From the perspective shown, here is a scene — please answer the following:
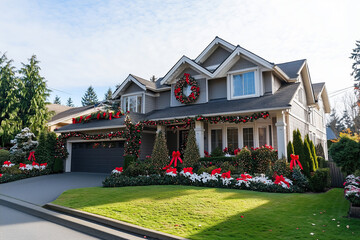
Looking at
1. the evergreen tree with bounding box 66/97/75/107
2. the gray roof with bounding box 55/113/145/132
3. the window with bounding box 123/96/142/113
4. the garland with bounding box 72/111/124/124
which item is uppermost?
the evergreen tree with bounding box 66/97/75/107

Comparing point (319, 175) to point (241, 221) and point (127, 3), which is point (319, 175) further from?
point (127, 3)

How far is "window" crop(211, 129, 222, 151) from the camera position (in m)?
14.5

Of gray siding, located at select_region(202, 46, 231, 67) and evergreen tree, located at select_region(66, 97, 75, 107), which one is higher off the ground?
evergreen tree, located at select_region(66, 97, 75, 107)

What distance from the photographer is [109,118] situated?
54.2 feet

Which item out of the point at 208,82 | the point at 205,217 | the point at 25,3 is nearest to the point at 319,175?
the point at 205,217

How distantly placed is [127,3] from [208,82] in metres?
8.34

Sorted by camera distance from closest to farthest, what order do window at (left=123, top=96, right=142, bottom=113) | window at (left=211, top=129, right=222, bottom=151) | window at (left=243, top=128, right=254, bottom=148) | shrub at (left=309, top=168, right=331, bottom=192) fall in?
shrub at (left=309, top=168, right=331, bottom=192), window at (left=243, top=128, right=254, bottom=148), window at (left=211, top=129, right=222, bottom=151), window at (left=123, top=96, right=142, bottom=113)

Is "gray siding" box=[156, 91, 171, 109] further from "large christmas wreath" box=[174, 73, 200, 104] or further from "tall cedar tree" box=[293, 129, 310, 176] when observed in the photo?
"tall cedar tree" box=[293, 129, 310, 176]

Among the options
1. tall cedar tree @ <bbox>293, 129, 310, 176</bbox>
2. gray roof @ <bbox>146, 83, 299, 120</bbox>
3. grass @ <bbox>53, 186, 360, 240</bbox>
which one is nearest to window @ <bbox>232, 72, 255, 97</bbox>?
gray roof @ <bbox>146, 83, 299, 120</bbox>

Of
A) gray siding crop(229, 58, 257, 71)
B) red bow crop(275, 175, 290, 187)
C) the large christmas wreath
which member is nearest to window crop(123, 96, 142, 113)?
the large christmas wreath

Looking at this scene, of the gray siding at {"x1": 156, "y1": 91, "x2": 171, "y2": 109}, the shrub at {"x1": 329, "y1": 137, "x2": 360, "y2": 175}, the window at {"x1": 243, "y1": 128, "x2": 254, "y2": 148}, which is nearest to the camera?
the shrub at {"x1": 329, "y1": 137, "x2": 360, "y2": 175}

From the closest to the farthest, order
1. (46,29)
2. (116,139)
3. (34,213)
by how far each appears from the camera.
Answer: (34,213) → (46,29) → (116,139)

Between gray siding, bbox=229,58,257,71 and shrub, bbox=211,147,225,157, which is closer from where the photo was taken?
shrub, bbox=211,147,225,157

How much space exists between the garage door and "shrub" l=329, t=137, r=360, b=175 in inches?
477
